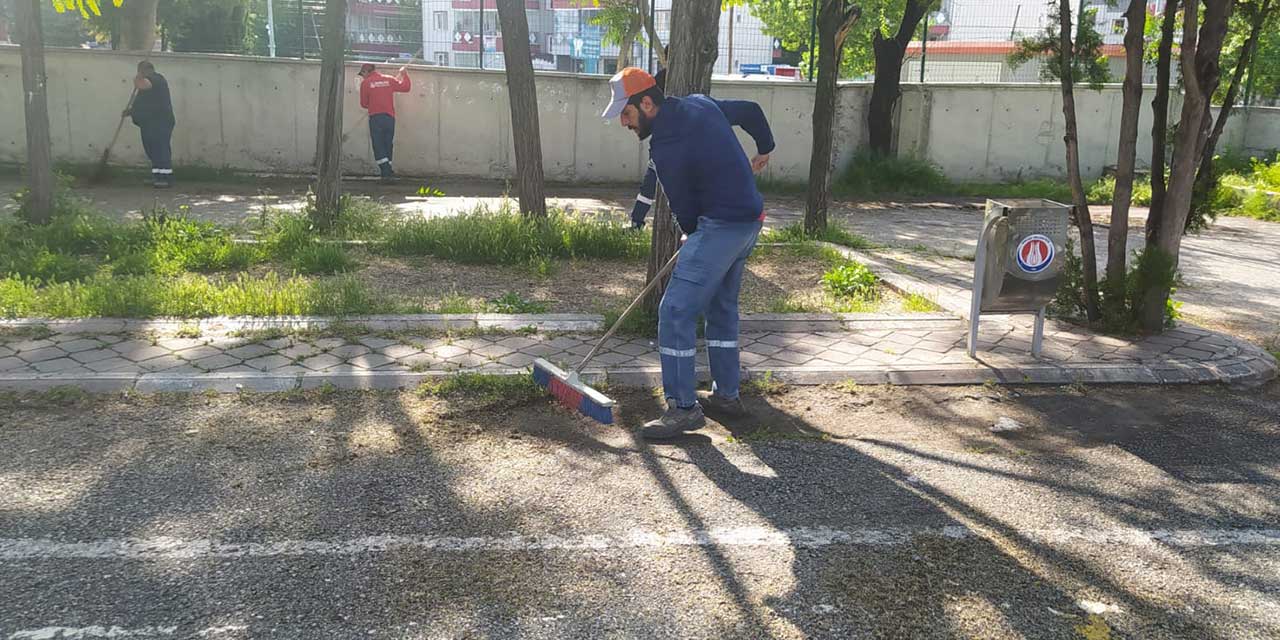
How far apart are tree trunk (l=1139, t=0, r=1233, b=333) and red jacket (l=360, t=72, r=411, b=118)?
1200 centimetres

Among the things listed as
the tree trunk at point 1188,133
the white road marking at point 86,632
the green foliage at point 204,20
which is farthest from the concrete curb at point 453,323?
the green foliage at point 204,20

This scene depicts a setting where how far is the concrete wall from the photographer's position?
16.0 m

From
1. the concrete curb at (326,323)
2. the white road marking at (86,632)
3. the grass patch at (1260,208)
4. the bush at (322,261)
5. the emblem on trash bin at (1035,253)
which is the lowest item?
the white road marking at (86,632)

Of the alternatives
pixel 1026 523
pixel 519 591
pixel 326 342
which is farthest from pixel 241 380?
pixel 1026 523

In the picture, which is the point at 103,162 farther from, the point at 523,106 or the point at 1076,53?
the point at 1076,53

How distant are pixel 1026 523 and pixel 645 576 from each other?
5.56 ft

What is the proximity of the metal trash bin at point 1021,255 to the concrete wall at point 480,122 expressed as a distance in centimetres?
1109

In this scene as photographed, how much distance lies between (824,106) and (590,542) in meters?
7.91

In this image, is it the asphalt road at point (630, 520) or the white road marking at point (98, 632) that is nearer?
the white road marking at point (98, 632)

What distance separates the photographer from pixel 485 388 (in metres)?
5.79

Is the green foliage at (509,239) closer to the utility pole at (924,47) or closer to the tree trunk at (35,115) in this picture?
the tree trunk at (35,115)

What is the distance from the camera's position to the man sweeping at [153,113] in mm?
14648

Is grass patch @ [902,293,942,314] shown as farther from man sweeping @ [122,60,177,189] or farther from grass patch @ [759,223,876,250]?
man sweeping @ [122,60,177,189]

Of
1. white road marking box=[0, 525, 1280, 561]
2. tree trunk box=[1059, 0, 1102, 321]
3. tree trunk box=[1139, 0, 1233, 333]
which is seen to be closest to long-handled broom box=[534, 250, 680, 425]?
white road marking box=[0, 525, 1280, 561]
